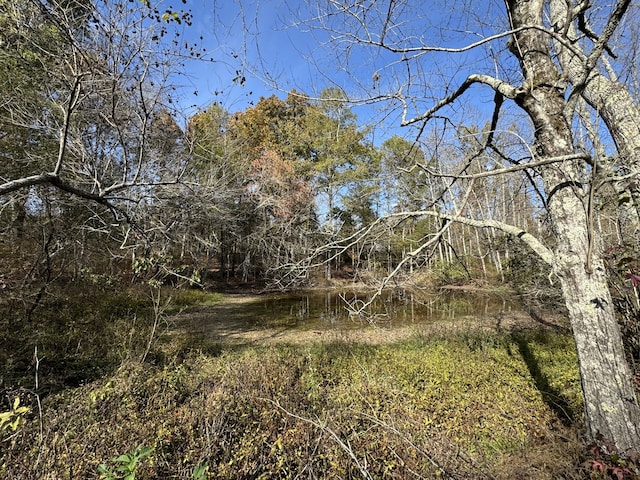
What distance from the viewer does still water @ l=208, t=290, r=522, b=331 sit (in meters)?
9.81

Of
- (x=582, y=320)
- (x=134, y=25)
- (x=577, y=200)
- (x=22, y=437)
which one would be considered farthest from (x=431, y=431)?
(x=134, y=25)

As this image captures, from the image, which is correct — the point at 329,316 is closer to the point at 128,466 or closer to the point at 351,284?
the point at 351,284

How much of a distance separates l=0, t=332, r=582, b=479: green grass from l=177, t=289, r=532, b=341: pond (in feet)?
6.78

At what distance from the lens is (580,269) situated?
2.13 metres

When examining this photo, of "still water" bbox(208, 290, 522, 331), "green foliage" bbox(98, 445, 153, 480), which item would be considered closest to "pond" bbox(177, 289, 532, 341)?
"still water" bbox(208, 290, 522, 331)

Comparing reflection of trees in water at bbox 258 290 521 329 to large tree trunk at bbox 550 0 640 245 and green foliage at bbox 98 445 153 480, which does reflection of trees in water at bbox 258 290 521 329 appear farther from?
green foliage at bbox 98 445 153 480

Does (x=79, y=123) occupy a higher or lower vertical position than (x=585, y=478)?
higher

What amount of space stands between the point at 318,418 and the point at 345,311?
9539 mm

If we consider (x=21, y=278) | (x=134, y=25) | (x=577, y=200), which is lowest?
(x=21, y=278)

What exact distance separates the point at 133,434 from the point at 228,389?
1.16m

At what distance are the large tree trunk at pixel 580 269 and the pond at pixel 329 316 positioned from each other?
4.57 m

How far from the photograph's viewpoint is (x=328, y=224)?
373 cm

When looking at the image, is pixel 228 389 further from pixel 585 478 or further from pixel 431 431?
pixel 585 478

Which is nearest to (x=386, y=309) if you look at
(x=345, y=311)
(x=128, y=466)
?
(x=345, y=311)
